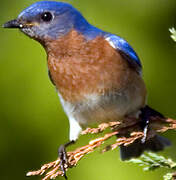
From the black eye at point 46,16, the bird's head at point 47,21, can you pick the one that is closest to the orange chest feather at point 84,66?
the bird's head at point 47,21

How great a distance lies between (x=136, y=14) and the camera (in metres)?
5.75

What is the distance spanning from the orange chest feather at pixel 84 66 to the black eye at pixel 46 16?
0.25 m

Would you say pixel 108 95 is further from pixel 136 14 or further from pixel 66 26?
pixel 136 14

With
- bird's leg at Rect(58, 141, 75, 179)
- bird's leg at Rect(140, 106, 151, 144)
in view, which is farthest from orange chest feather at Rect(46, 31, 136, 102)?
bird's leg at Rect(58, 141, 75, 179)

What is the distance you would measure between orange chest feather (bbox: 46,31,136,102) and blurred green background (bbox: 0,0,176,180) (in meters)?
0.59

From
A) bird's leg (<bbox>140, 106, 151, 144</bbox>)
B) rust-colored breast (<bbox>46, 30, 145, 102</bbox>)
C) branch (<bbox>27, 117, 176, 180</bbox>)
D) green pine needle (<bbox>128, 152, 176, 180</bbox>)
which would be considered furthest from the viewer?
rust-colored breast (<bbox>46, 30, 145, 102</bbox>)

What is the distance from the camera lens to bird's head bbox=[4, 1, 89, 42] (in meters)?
4.75

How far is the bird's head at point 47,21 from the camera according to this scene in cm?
475

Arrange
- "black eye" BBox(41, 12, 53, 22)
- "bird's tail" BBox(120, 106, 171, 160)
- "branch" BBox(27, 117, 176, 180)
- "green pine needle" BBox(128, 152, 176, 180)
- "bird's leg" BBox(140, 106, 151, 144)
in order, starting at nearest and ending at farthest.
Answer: "branch" BBox(27, 117, 176, 180) < "green pine needle" BBox(128, 152, 176, 180) < "bird's leg" BBox(140, 106, 151, 144) < "black eye" BBox(41, 12, 53, 22) < "bird's tail" BBox(120, 106, 171, 160)

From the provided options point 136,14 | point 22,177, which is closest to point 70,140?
point 22,177

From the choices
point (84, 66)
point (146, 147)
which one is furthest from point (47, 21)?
point (146, 147)

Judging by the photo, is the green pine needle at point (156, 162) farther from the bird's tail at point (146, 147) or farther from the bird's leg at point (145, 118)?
the bird's tail at point (146, 147)

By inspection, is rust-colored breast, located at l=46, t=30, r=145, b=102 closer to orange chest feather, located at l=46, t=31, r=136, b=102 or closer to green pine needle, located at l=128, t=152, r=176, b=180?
orange chest feather, located at l=46, t=31, r=136, b=102

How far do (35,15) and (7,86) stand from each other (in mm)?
1091
